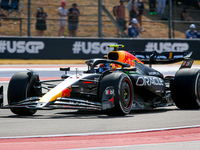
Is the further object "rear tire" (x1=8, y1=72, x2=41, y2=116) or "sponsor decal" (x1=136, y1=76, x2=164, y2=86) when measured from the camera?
"sponsor decal" (x1=136, y1=76, x2=164, y2=86)

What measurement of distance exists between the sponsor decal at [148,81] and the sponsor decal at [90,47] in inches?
535

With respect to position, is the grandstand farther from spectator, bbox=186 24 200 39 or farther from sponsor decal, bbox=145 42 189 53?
sponsor decal, bbox=145 42 189 53

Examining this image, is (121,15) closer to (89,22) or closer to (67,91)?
(89,22)

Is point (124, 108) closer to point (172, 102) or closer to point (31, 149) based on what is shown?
point (172, 102)

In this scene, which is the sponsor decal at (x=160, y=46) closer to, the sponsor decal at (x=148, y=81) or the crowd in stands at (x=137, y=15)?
the crowd in stands at (x=137, y=15)

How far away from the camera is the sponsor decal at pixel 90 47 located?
902 inches

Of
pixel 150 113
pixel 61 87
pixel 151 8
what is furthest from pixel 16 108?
pixel 151 8

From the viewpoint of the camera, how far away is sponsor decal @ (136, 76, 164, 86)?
8.77m

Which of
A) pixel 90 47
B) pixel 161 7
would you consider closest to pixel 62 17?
pixel 90 47

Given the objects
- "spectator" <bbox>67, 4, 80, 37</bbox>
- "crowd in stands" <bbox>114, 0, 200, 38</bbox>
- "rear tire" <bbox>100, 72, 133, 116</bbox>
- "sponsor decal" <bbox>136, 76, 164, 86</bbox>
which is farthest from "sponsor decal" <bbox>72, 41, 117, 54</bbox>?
"rear tire" <bbox>100, 72, 133, 116</bbox>

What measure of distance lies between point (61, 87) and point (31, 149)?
299 cm

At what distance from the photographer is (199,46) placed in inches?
936

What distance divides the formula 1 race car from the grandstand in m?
13.4

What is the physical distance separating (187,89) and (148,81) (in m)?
0.82
